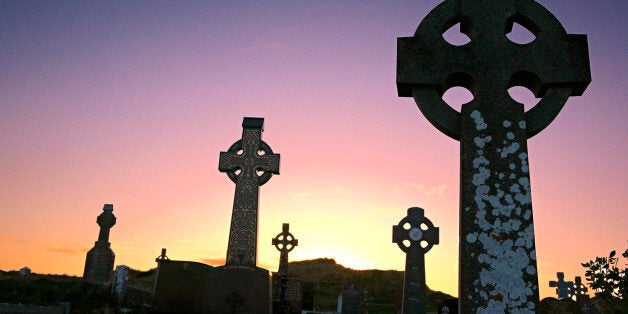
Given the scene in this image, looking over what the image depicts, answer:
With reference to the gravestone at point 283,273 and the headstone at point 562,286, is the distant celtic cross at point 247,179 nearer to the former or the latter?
the gravestone at point 283,273

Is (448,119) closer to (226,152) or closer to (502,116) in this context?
(502,116)

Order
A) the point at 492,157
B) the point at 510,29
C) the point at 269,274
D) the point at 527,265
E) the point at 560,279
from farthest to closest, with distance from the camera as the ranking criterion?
the point at 560,279, the point at 269,274, the point at 510,29, the point at 492,157, the point at 527,265

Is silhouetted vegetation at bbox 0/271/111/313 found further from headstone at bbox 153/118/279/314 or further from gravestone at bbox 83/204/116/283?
headstone at bbox 153/118/279/314

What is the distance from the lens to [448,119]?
4.85 metres

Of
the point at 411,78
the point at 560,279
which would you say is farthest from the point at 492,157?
the point at 560,279

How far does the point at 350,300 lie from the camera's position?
20078mm

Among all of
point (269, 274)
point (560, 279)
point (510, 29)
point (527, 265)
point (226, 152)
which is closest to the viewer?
point (527, 265)

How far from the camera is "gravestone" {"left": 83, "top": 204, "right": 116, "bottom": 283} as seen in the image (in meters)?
22.9

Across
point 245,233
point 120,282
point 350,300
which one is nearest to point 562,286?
point 350,300

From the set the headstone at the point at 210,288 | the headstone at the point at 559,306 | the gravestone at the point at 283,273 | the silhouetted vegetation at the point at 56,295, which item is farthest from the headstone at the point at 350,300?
the silhouetted vegetation at the point at 56,295

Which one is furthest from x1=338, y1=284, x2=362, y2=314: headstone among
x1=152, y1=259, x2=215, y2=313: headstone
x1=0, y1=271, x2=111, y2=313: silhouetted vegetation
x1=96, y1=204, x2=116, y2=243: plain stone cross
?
x1=96, y1=204, x2=116, y2=243: plain stone cross

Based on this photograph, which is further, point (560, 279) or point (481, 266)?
point (560, 279)

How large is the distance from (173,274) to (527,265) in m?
10.1

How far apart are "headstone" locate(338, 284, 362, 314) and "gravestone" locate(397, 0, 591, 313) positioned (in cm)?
1629
